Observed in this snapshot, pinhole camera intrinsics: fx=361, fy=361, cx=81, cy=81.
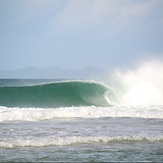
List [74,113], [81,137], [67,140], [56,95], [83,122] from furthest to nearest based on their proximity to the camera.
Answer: [56,95] < [74,113] < [83,122] < [81,137] < [67,140]

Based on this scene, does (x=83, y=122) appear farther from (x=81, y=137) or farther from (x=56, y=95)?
(x=56, y=95)

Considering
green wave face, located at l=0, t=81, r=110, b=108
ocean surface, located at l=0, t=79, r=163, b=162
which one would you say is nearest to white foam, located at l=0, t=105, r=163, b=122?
ocean surface, located at l=0, t=79, r=163, b=162

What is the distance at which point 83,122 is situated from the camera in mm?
15484

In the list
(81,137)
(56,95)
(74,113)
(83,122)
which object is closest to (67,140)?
(81,137)

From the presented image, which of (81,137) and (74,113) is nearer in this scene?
(81,137)

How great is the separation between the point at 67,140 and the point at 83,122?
531cm

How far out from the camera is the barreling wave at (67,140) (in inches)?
384

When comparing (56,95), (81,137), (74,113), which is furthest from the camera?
(56,95)

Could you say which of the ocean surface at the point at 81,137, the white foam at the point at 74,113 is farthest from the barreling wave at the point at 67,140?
the white foam at the point at 74,113

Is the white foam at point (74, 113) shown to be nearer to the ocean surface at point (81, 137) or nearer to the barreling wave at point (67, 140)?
the ocean surface at point (81, 137)

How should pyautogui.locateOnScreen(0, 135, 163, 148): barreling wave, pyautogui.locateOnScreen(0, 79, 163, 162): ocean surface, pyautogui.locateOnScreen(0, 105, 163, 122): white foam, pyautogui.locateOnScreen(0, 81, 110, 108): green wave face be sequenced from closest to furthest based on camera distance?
pyautogui.locateOnScreen(0, 79, 163, 162): ocean surface < pyautogui.locateOnScreen(0, 135, 163, 148): barreling wave < pyautogui.locateOnScreen(0, 105, 163, 122): white foam < pyautogui.locateOnScreen(0, 81, 110, 108): green wave face

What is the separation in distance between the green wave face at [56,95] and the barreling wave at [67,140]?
14929 millimetres

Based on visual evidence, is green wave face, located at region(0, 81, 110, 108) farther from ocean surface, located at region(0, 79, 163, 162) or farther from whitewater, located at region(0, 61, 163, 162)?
ocean surface, located at region(0, 79, 163, 162)

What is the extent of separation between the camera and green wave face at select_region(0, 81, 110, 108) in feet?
86.5
